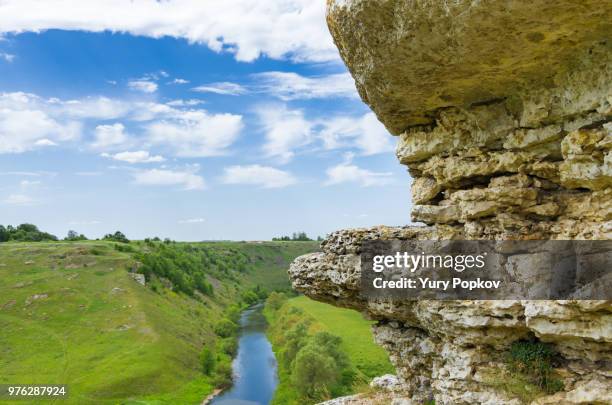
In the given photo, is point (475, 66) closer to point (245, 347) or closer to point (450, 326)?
point (450, 326)

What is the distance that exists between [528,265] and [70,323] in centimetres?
7286

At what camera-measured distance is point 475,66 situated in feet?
34.8

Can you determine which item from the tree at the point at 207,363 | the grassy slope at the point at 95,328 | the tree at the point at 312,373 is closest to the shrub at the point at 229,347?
the grassy slope at the point at 95,328

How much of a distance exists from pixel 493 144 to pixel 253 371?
183 ft

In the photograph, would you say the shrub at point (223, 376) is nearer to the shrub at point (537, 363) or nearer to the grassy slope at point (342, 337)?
the grassy slope at point (342, 337)

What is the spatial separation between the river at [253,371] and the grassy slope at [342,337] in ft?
4.74

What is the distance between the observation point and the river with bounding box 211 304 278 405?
5278cm

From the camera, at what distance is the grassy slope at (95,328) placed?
178ft

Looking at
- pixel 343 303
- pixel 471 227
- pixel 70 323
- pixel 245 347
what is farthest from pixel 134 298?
pixel 471 227

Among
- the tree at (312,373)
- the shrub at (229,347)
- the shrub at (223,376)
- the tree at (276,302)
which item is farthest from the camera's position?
the tree at (276,302)

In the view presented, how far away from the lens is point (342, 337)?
62.4 meters

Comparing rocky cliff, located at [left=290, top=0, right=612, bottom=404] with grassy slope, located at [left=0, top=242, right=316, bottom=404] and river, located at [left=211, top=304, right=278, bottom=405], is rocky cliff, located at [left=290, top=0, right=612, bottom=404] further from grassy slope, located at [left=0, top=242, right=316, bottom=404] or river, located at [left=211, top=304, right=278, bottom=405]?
grassy slope, located at [left=0, top=242, right=316, bottom=404]

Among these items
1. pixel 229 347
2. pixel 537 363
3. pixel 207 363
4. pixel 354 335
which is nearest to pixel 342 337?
pixel 354 335

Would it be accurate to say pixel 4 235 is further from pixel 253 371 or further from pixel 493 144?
pixel 493 144
